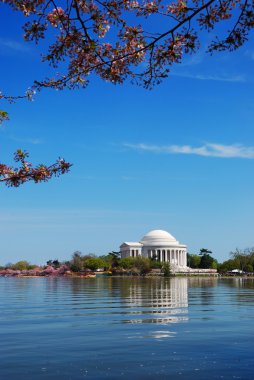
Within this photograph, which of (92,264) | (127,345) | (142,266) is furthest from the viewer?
(92,264)

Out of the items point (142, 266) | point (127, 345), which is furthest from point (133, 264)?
point (127, 345)

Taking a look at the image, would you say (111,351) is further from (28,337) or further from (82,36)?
(82,36)

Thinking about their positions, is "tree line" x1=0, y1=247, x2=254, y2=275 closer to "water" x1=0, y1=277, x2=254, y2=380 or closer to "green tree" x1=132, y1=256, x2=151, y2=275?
"green tree" x1=132, y1=256, x2=151, y2=275

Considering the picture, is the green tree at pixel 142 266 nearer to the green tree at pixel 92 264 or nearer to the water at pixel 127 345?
the green tree at pixel 92 264

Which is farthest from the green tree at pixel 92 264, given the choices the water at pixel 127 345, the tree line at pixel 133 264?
the water at pixel 127 345

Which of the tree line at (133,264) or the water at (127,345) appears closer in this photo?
the water at (127,345)

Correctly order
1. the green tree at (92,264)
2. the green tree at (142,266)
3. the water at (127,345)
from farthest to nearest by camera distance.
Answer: the green tree at (92,264)
the green tree at (142,266)
the water at (127,345)

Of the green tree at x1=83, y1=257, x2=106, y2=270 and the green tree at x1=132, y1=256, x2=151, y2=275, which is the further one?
the green tree at x1=83, y1=257, x2=106, y2=270

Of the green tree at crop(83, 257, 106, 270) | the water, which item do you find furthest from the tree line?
the water

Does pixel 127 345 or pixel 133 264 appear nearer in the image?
pixel 127 345

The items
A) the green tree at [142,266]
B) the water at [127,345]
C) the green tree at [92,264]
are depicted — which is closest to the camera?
the water at [127,345]

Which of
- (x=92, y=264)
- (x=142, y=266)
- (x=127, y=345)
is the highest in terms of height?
(x=92, y=264)

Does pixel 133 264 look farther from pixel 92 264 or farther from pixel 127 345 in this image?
pixel 127 345

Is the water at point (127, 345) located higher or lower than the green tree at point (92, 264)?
lower
